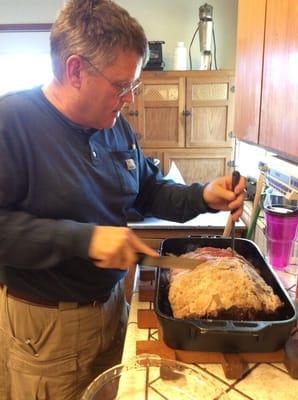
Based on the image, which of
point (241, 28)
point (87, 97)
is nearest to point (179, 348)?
point (87, 97)

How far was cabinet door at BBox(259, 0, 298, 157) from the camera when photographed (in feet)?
2.74

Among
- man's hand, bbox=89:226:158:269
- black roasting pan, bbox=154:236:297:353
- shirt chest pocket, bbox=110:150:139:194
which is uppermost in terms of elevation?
shirt chest pocket, bbox=110:150:139:194

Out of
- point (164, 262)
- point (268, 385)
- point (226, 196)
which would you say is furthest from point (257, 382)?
point (226, 196)

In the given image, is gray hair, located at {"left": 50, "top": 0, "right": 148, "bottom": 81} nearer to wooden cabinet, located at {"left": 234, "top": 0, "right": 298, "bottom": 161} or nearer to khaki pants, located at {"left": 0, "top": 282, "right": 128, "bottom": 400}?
wooden cabinet, located at {"left": 234, "top": 0, "right": 298, "bottom": 161}

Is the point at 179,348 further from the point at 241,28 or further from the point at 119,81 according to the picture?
the point at 241,28

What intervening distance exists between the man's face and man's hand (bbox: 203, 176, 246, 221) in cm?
34

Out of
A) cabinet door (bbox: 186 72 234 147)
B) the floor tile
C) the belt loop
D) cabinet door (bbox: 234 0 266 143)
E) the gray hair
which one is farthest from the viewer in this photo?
cabinet door (bbox: 186 72 234 147)

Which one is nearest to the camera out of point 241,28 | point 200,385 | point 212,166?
point 200,385

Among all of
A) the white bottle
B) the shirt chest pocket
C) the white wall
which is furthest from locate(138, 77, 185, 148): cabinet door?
the shirt chest pocket

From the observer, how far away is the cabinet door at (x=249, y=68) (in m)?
1.13

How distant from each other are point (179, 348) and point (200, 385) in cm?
8

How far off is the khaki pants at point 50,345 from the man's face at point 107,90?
481 millimetres

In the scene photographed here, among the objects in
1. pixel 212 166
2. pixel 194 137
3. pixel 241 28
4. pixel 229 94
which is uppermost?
pixel 241 28

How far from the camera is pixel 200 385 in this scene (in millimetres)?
708
